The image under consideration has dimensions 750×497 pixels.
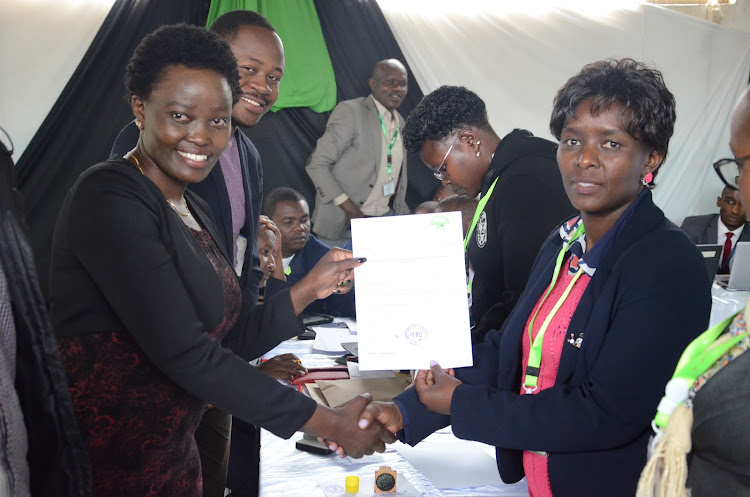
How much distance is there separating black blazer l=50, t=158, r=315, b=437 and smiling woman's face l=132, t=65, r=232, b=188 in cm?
13

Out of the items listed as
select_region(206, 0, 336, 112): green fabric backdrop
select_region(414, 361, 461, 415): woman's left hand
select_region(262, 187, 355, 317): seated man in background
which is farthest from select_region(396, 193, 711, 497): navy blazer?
select_region(206, 0, 336, 112): green fabric backdrop

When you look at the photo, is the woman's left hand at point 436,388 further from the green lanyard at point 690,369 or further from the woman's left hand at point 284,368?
the woman's left hand at point 284,368

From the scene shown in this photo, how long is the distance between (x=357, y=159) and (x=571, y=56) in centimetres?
243

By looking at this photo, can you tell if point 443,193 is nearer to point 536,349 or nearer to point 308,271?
point 308,271

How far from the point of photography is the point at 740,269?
199 inches

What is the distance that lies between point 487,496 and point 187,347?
0.88 metres

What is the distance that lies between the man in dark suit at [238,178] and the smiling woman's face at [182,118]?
575 mm

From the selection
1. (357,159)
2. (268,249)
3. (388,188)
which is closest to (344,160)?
(357,159)

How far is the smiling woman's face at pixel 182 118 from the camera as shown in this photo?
186 centimetres

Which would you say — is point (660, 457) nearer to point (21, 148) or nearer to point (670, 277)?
point (670, 277)

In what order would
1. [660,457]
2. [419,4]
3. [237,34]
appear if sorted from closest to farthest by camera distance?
1. [660,457]
2. [237,34]
3. [419,4]

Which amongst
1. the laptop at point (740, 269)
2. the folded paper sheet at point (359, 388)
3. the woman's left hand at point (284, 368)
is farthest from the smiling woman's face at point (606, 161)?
the laptop at point (740, 269)

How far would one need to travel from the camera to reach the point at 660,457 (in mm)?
1093

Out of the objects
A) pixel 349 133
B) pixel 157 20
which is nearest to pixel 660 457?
pixel 349 133
